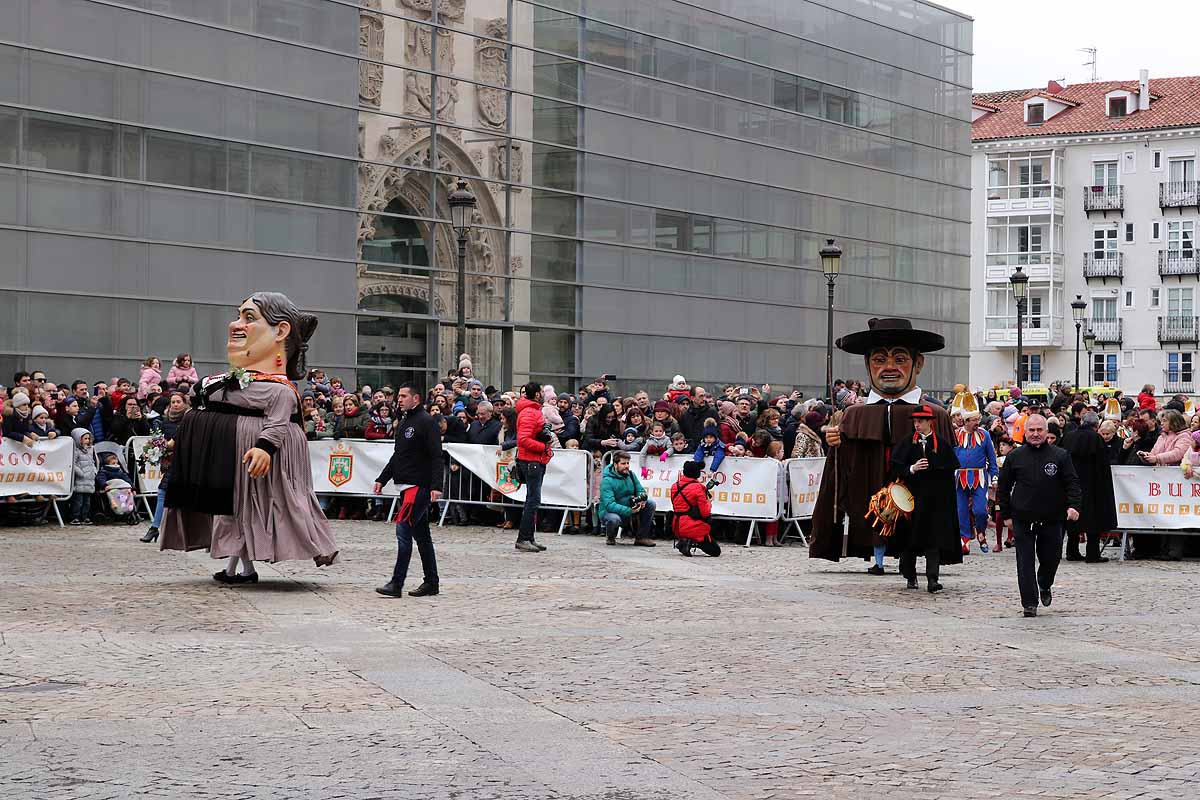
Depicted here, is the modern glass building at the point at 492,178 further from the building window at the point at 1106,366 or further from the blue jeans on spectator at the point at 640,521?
the building window at the point at 1106,366

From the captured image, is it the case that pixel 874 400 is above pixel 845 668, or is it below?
above

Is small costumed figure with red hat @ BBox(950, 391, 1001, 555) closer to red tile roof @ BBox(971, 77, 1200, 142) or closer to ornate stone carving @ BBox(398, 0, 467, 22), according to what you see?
ornate stone carving @ BBox(398, 0, 467, 22)

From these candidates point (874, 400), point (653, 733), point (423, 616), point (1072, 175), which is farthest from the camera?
point (1072, 175)

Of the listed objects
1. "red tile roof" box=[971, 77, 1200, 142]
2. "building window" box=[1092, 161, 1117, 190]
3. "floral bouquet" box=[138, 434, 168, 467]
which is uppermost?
"red tile roof" box=[971, 77, 1200, 142]

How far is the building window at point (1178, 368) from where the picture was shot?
79.4 m

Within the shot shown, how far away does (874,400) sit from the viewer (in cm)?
1694

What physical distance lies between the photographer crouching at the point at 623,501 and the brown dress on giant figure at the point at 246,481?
253 inches

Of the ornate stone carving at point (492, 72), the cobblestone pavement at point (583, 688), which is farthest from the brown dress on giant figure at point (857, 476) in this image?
the ornate stone carving at point (492, 72)

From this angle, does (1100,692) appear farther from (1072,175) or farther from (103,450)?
(1072,175)

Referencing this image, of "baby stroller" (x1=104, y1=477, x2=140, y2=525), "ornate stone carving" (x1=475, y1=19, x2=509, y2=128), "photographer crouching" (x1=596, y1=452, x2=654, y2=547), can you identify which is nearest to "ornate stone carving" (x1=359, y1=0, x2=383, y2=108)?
"ornate stone carving" (x1=475, y1=19, x2=509, y2=128)

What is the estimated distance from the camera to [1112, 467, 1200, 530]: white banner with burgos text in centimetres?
1967

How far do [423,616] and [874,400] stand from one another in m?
5.89

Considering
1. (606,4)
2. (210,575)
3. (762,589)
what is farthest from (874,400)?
(606,4)

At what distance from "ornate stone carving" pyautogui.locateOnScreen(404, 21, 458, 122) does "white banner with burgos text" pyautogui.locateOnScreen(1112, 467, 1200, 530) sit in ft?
61.3
